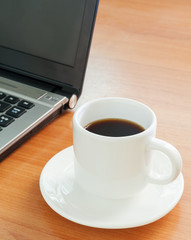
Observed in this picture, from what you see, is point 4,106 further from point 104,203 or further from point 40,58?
point 104,203

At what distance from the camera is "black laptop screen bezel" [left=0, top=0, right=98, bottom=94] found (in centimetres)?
62

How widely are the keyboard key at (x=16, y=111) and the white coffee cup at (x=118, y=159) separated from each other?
147 millimetres

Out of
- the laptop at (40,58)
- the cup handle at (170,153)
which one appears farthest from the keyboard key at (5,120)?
the cup handle at (170,153)

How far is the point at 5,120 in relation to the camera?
22.7 inches

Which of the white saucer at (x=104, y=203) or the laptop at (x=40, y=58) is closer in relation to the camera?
the white saucer at (x=104, y=203)

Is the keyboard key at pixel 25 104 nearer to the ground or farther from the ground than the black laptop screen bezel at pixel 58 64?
nearer to the ground

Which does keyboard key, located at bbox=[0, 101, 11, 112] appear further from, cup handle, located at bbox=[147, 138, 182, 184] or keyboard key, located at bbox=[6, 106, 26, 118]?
cup handle, located at bbox=[147, 138, 182, 184]

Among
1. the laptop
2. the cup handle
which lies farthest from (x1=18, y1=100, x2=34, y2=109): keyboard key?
the cup handle

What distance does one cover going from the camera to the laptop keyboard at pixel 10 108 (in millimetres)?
579

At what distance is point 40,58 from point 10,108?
5.0 inches

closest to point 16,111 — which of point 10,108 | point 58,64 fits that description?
point 10,108

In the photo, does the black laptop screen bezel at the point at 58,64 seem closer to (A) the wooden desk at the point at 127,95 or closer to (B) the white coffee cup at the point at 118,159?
(A) the wooden desk at the point at 127,95

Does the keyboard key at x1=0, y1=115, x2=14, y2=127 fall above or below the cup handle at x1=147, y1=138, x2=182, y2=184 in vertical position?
below

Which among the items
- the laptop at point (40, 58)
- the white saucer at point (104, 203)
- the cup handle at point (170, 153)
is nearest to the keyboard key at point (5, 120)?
the laptop at point (40, 58)
